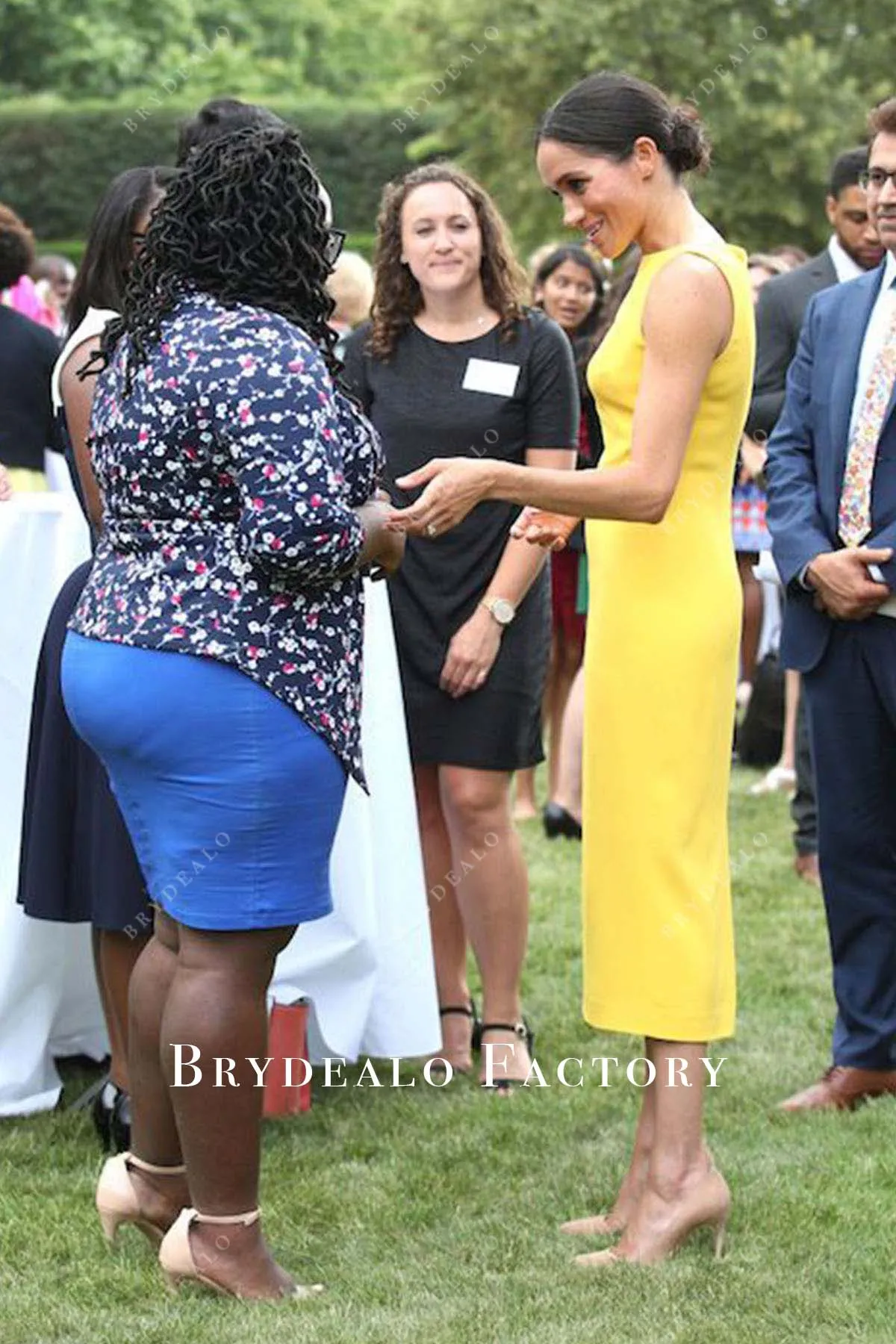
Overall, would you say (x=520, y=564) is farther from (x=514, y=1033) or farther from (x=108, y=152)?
(x=108, y=152)

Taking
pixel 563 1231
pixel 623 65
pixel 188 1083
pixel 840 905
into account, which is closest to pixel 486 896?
pixel 840 905

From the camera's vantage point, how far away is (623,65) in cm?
2514

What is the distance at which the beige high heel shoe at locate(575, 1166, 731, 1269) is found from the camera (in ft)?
12.6

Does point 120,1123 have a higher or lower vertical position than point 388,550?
lower

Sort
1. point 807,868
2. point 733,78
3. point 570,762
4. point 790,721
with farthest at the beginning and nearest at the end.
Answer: point 733,78 → point 790,721 → point 570,762 → point 807,868

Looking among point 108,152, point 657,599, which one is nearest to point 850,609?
point 657,599

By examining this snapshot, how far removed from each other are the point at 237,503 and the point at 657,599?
78 centimetres

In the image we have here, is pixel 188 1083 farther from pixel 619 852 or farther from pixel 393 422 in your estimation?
pixel 393 422

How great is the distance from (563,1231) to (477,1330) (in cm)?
55

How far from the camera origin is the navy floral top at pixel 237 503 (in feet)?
11.0

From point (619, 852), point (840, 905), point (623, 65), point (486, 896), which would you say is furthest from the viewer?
point (623, 65)

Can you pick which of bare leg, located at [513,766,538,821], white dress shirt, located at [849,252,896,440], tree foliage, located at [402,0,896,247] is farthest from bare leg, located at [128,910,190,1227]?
tree foliage, located at [402,0,896,247]

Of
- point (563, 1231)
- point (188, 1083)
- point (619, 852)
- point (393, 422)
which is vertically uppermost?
point (393, 422)

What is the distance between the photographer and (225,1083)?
355cm
